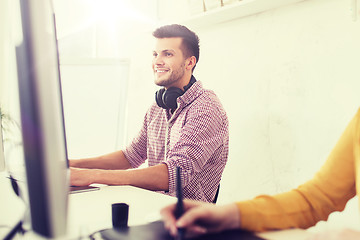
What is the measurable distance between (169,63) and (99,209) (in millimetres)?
1081

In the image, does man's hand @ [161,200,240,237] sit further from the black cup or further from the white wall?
the white wall

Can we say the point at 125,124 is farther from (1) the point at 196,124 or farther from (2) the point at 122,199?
(2) the point at 122,199

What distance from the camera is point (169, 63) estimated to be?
1.93 meters

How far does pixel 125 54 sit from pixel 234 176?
1585 mm

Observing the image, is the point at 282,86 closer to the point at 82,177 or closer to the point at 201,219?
the point at 82,177

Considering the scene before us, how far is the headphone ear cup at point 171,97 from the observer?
67.4 inches

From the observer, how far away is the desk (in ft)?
2.60

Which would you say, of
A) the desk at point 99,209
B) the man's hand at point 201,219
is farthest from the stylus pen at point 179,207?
the desk at point 99,209

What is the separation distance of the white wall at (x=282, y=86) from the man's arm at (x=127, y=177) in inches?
29.4

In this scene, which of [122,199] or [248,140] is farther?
[248,140]

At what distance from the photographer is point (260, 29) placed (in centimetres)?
190

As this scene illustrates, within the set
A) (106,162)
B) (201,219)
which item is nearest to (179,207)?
(201,219)

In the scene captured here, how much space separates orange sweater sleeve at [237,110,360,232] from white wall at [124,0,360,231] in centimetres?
74

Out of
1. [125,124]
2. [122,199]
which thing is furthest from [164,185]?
[125,124]
